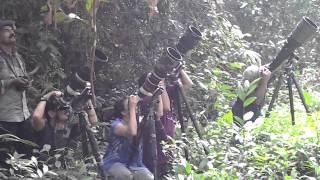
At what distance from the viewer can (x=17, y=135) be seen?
3.86 m

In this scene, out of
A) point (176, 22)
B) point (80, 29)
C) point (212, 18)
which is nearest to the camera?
point (80, 29)

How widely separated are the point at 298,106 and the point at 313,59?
126 inches

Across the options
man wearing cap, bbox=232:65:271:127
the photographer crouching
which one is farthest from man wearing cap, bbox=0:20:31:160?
man wearing cap, bbox=232:65:271:127

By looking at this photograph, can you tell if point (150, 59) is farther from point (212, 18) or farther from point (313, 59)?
point (313, 59)

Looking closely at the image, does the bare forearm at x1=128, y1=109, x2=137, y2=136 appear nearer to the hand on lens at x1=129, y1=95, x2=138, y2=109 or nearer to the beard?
the hand on lens at x1=129, y1=95, x2=138, y2=109

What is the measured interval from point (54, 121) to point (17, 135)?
0.36 m

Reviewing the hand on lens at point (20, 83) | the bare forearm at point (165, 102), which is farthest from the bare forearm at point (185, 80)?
the hand on lens at point (20, 83)

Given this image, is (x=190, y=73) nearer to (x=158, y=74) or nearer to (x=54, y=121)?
(x=158, y=74)

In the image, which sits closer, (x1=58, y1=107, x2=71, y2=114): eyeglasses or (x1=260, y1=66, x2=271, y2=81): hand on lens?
(x1=58, y1=107, x2=71, y2=114): eyeglasses

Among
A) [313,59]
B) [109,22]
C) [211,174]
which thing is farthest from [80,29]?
[313,59]

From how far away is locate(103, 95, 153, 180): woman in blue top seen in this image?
11.9ft

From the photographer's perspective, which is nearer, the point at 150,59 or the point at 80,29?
the point at 80,29

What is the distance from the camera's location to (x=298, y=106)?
5.15 metres

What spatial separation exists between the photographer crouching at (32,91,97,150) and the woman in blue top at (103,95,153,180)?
0.67 ft
